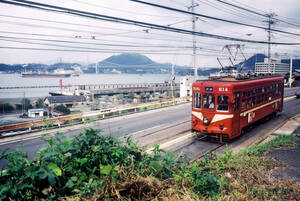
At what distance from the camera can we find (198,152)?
991cm

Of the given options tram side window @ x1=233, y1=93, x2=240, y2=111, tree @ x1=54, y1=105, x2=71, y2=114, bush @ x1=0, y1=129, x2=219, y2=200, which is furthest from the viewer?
tree @ x1=54, y1=105, x2=71, y2=114

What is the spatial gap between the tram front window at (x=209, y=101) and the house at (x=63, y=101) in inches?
447

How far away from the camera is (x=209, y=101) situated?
11.0 meters

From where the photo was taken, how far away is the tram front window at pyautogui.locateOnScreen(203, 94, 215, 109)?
10.9m

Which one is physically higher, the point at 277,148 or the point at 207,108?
the point at 207,108

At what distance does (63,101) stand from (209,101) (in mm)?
12100

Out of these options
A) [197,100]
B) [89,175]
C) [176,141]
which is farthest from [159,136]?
[89,175]

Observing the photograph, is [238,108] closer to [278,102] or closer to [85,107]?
[278,102]

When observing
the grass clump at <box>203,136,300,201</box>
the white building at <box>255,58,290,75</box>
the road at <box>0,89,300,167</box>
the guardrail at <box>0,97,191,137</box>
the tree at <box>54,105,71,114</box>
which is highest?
the white building at <box>255,58,290,75</box>

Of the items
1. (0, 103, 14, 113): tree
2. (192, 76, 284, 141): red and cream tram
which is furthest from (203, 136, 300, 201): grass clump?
(0, 103, 14, 113): tree

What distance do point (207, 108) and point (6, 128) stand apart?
41.6ft

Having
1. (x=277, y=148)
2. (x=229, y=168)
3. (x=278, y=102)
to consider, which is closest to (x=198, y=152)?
(x=277, y=148)

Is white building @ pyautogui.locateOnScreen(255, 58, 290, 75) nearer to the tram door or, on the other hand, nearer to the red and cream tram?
the red and cream tram

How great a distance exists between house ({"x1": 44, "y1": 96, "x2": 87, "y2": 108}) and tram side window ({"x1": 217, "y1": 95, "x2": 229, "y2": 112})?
1209 centimetres
